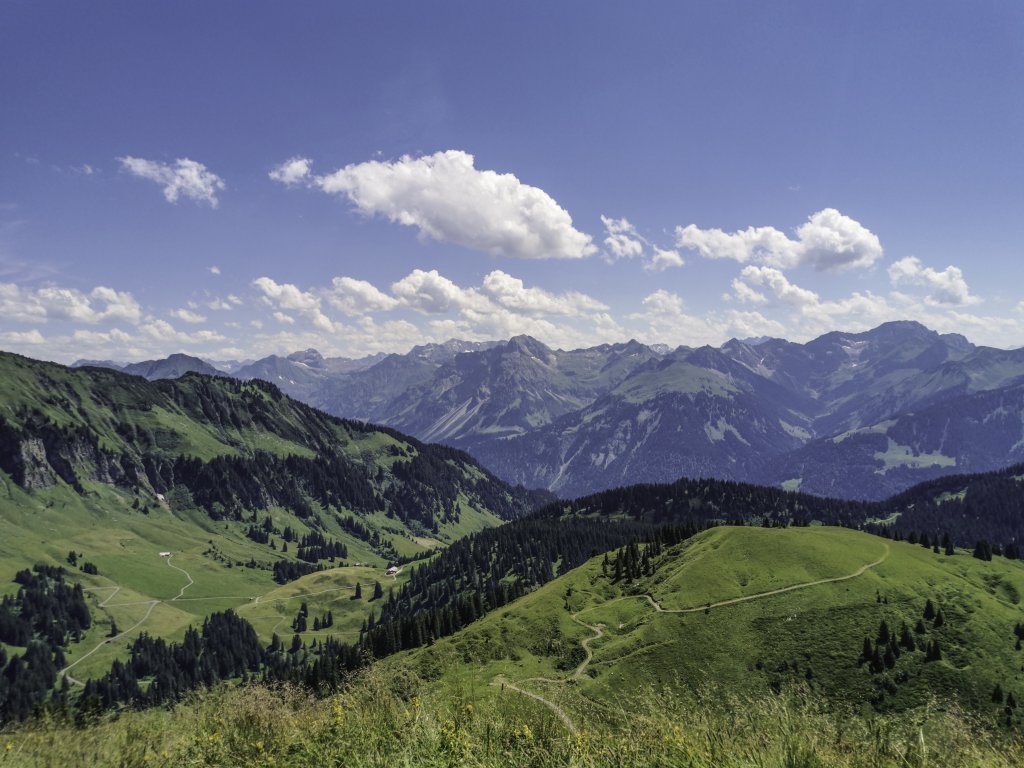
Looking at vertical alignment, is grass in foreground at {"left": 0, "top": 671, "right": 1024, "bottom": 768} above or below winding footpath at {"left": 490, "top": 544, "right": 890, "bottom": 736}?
above

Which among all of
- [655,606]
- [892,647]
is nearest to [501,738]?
[892,647]

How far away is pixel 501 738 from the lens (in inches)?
659

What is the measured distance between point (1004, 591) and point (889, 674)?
6058 centimetres

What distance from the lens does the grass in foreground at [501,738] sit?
1416cm

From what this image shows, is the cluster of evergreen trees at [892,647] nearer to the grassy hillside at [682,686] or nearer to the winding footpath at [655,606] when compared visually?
the grassy hillside at [682,686]

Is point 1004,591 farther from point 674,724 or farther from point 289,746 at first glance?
point 289,746

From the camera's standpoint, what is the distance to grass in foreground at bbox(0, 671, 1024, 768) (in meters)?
14.2

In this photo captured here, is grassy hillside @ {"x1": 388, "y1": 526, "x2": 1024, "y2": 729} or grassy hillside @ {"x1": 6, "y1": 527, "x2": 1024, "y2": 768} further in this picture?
grassy hillside @ {"x1": 388, "y1": 526, "x2": 1024, "y2": 729}

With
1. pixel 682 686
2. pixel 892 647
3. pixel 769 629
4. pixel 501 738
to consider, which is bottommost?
pixel 769 629

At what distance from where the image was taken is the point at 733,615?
334 feet

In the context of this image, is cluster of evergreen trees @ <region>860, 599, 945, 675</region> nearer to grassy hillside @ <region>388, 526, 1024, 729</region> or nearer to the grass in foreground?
grassy hillside @ <region>388, 526, 1024, 729</region>

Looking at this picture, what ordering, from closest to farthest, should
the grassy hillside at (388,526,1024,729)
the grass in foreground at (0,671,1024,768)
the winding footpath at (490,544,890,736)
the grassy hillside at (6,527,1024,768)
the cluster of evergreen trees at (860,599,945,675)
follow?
the grass in foreground at (0,671,1024,768)
the grassy hillside at (6,527,1024,768)
the grassy hillside at (388,526,1024,729)
the cluster of evergreen trees at (860,599,945,675)
the winding footpath at (490,544,890,736)

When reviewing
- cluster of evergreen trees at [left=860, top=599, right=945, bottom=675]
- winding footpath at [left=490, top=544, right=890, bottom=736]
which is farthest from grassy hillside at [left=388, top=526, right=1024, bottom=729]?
cluster of evergreen trees at [left=860, top=599, right=945, bottom=675]

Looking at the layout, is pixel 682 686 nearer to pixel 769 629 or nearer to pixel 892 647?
pixel 892 647
